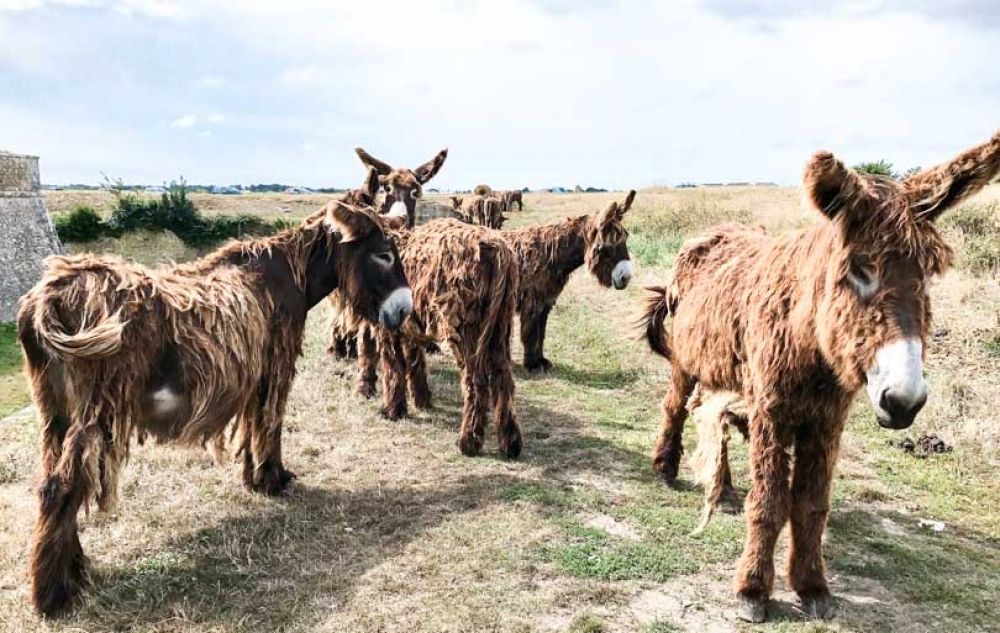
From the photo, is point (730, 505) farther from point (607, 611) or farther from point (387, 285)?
point (387, 285)

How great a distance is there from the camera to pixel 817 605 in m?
3.76

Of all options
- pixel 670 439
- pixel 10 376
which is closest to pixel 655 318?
pixel 670 439

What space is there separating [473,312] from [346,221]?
144cm

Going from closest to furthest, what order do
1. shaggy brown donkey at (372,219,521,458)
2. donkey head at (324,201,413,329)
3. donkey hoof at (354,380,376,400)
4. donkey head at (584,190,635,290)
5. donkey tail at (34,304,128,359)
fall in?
donkey tail at (34,304,128,359)
donkey head at (324,201,413,329)
shaggy brown donkey at (372,219,521,458)
donkey hoof at (354,380,376,400)
donkey head at (584,190,635,290)

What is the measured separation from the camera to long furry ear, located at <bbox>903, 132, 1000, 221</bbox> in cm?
285

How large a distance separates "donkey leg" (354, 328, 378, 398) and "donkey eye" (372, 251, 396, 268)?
2.46 meters

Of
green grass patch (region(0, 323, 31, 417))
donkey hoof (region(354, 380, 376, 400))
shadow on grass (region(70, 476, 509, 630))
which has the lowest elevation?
green grass patch (region(0, 323, 31, 417))

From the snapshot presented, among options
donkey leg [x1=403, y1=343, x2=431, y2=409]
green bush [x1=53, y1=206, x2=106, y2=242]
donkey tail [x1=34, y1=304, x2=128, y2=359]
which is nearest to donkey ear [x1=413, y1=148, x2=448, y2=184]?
donkey leg [x1=403, y1=343, x2=431, y2=409]

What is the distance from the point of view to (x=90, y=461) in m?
3.64

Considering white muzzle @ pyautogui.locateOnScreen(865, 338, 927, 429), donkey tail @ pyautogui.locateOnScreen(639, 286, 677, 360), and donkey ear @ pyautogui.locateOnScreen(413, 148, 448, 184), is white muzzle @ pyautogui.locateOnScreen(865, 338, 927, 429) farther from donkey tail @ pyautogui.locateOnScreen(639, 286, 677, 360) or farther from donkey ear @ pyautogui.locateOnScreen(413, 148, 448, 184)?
donkey ear @ pyautogui.locateOnScreen(413, 148, 448, 184)

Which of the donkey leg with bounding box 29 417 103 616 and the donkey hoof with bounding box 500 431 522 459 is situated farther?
the donkey hoof with bounding box 500 431 522 459

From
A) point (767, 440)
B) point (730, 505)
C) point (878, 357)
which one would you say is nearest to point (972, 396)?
point (730, 505)

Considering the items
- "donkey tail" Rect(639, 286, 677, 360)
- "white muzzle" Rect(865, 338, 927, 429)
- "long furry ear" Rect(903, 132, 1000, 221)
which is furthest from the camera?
"donkey tail" Rect(639, 286, 677, 360)

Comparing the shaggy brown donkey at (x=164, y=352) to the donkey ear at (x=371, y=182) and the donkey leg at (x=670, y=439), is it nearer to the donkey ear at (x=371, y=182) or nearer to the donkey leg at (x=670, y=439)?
the donkey leg at (x=670, y=439)
